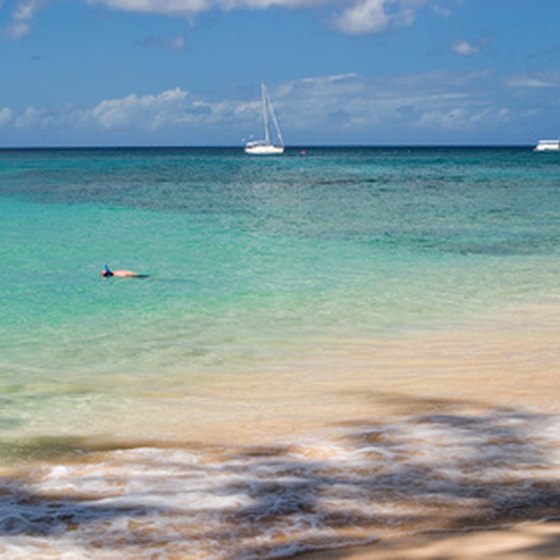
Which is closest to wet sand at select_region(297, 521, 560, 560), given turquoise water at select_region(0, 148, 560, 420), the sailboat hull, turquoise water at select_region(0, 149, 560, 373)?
turquoise water at select_region(0, 148, 560, 420)

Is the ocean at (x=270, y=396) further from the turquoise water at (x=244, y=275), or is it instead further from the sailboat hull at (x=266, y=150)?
the sailboat hull at (x=266, y=150)

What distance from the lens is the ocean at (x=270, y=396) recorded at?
471cm

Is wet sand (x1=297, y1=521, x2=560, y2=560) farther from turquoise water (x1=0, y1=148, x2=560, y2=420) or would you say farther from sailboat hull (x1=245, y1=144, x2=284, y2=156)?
sailboat hull (x1=245, y1=144, x2=284, y2=156)

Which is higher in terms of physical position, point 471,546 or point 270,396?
point 471,546

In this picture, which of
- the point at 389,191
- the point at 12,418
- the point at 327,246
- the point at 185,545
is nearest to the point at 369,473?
the point at 185,545

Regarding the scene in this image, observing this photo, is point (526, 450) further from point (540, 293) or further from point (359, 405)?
point (540, 293)

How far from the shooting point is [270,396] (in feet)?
26.0

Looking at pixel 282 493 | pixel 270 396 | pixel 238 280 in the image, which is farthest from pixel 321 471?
pixel 238 280

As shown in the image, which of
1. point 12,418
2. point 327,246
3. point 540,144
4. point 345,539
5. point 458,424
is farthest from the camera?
point 540,144

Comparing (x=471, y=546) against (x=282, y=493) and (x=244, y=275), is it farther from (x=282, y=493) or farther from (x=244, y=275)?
(x=244, y=275)

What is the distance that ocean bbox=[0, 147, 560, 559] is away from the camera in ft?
15.5

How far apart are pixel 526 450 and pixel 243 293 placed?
8.64 metres

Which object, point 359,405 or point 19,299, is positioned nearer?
point 359,405

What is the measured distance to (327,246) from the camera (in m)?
20.8
